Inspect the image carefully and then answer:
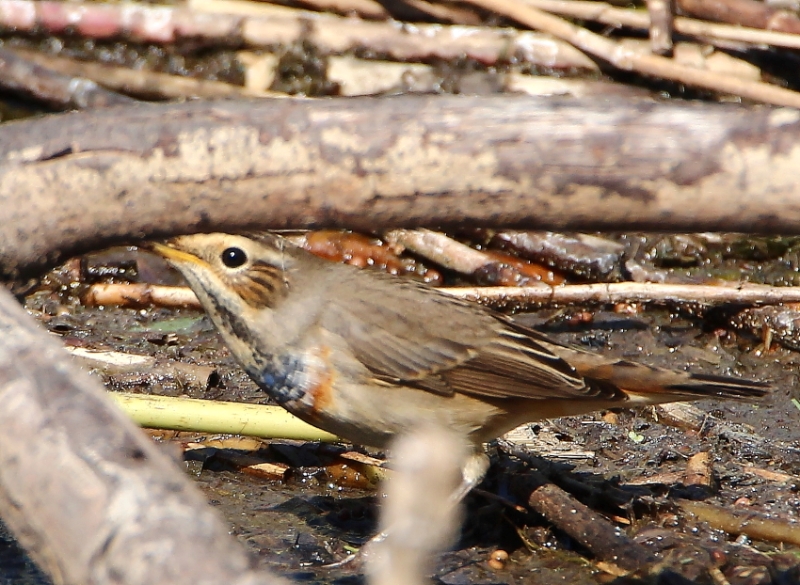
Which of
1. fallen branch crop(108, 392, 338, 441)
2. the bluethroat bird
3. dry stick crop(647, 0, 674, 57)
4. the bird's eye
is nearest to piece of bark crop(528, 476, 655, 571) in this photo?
the bluethroat bird

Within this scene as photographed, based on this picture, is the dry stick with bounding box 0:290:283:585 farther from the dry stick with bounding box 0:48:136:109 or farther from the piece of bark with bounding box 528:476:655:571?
the dry stick with bounding box 0:48:136:109

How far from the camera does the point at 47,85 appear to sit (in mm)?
8938

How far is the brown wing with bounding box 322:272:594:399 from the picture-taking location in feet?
18.4

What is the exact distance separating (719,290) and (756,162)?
3907 mm

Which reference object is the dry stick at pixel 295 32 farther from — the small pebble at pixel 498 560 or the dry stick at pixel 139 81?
the small pebble at pixel 498 560

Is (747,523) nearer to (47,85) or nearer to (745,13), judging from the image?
(745,13)

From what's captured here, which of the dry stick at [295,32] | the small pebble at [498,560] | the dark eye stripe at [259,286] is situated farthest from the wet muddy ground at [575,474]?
the dry stick at [295,32]

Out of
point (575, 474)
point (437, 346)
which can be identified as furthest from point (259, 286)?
point (575, 474)

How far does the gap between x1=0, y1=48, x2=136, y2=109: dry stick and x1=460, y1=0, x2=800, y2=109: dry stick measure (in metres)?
2.90

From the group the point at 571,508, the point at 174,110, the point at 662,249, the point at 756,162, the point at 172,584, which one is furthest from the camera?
the point at 662,249

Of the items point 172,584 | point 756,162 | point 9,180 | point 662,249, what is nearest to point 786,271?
point 662,249

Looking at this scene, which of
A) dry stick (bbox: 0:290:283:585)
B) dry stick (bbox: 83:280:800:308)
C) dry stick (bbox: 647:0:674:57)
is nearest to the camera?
dry stick (bbox: 0:290:283:585)

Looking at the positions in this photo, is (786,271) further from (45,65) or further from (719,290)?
(45,65)

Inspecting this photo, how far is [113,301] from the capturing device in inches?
300
